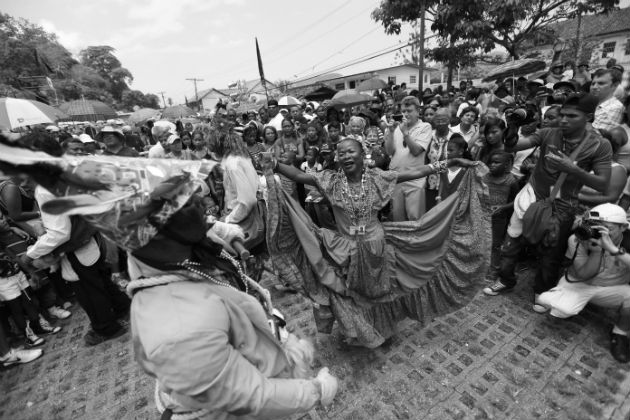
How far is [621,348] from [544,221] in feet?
4.10

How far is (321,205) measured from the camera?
4.43 meters

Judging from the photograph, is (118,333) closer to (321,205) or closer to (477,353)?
(321,205)

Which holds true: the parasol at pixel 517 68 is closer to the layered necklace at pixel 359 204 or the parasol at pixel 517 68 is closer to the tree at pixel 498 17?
the tree at pixel 498 17

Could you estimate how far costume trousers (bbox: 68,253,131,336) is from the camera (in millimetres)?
3554

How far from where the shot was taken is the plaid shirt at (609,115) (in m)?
4.08

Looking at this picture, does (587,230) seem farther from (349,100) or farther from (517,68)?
(517,68)

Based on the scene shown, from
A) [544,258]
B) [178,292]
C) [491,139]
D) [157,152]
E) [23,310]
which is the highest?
[157,152]

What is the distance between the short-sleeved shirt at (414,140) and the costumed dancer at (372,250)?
1.74 meters

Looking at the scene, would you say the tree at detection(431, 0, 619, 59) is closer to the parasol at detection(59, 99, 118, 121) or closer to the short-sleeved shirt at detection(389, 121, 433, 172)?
the short-sleeved shirt at detection(389, 121, 433, 172)

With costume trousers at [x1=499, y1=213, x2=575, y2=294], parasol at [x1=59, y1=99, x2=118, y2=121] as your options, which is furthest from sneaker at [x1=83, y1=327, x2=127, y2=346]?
parasol at [x1=59, y1=99, x2=118, y2=121]

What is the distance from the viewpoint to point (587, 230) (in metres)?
2.67

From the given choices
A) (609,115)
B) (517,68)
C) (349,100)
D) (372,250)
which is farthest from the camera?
(349,100)

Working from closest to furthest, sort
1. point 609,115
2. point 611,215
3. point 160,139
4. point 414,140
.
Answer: point 611,215
point 609,115
point 414,140
point 160,139

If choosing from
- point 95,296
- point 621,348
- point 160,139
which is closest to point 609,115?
point 621,348
